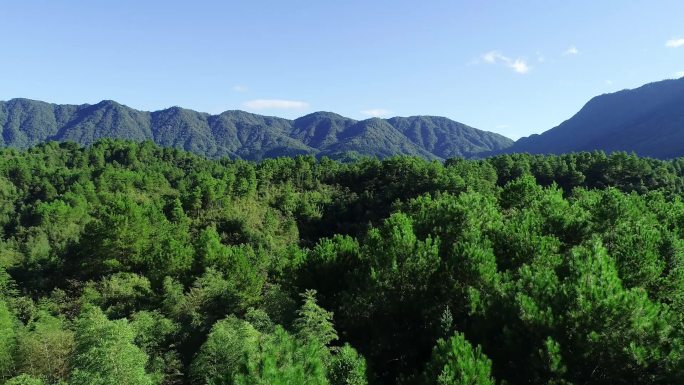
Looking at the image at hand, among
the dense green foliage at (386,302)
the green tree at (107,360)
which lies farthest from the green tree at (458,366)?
the green tree at (107,360)

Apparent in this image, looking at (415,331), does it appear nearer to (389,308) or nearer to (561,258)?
(389,308)

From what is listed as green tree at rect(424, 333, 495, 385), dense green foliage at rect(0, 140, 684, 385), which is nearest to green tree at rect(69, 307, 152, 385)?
dense green foliage at rect(0, 140, 684, 385)

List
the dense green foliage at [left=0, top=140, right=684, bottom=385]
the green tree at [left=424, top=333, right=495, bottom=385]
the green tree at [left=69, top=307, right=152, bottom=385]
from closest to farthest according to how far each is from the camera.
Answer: the green tree at [left=424, top=333, right=495, bottom=385]
the dense green foliage at [left=0, top=140, right=684, bottom=385]
the green tree at [left=69, top=307, right=152, bottom=385]

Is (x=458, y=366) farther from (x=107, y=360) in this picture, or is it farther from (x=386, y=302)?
(x=107, y=360)

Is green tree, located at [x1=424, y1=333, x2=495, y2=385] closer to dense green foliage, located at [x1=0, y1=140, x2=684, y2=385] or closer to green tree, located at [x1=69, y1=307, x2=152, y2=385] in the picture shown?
dense green foliage, located at [x1=0, y1=140, x2=684, y2=385]

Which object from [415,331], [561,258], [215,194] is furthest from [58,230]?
[561,258]

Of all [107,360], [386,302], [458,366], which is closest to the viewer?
[458,366]

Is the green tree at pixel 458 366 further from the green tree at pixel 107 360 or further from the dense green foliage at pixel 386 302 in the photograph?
the green tree at pixel 107 360

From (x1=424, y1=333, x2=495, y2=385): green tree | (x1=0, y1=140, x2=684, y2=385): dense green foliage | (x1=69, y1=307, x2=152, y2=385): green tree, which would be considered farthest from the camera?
(x1=69, y1=307, x2=152, y2=385): green tree

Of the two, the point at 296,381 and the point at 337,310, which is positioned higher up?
the point at 296,381

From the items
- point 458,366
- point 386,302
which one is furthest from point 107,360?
point 386,302

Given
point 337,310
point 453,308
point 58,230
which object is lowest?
point 58,230
